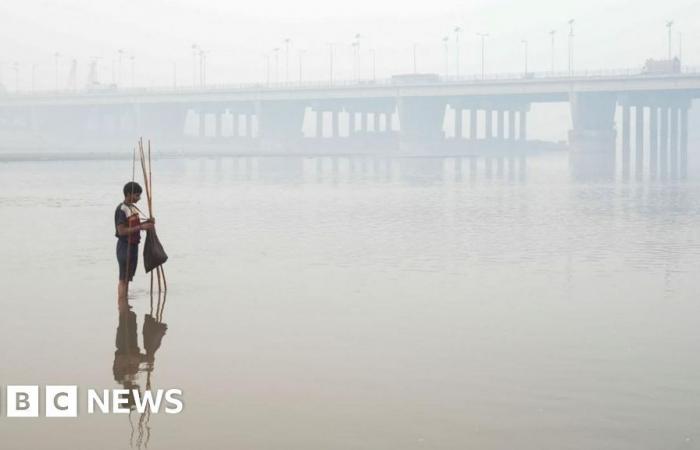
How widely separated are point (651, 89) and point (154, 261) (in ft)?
432

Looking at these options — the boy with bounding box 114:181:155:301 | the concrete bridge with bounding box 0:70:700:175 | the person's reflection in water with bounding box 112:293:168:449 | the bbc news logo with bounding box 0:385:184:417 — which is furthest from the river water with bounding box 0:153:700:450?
the concrete bridge with bounding box 0:70:700:175

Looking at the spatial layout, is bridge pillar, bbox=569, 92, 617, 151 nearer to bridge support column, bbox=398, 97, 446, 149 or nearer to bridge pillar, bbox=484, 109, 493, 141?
bridge support column, bbox=398, 97, 446, 149

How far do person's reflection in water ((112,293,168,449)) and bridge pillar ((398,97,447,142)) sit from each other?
15691cm

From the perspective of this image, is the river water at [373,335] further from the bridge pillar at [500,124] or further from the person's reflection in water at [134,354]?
the bridge pillar at [500,124]

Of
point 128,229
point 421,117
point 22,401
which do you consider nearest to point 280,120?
point 421,117

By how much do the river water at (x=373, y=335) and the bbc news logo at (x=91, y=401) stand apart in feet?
0.68

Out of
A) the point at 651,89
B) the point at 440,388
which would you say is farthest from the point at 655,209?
the point at 651,89

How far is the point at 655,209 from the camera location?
144ft

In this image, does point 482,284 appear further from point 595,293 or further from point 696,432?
point 696,432

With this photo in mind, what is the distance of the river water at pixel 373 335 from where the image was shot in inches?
A: 417

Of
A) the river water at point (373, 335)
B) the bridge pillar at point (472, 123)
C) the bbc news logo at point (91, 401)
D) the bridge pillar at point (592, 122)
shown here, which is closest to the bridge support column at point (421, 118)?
the bridge pillar at point (472, 123)

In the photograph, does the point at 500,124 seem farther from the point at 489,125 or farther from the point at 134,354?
the point at 134,354

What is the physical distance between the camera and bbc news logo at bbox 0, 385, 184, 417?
438 inches

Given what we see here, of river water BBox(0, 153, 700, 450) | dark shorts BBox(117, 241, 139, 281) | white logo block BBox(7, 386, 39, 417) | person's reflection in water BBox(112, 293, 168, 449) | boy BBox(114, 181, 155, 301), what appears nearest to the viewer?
river water BBox(0, 153, 700, 450)
